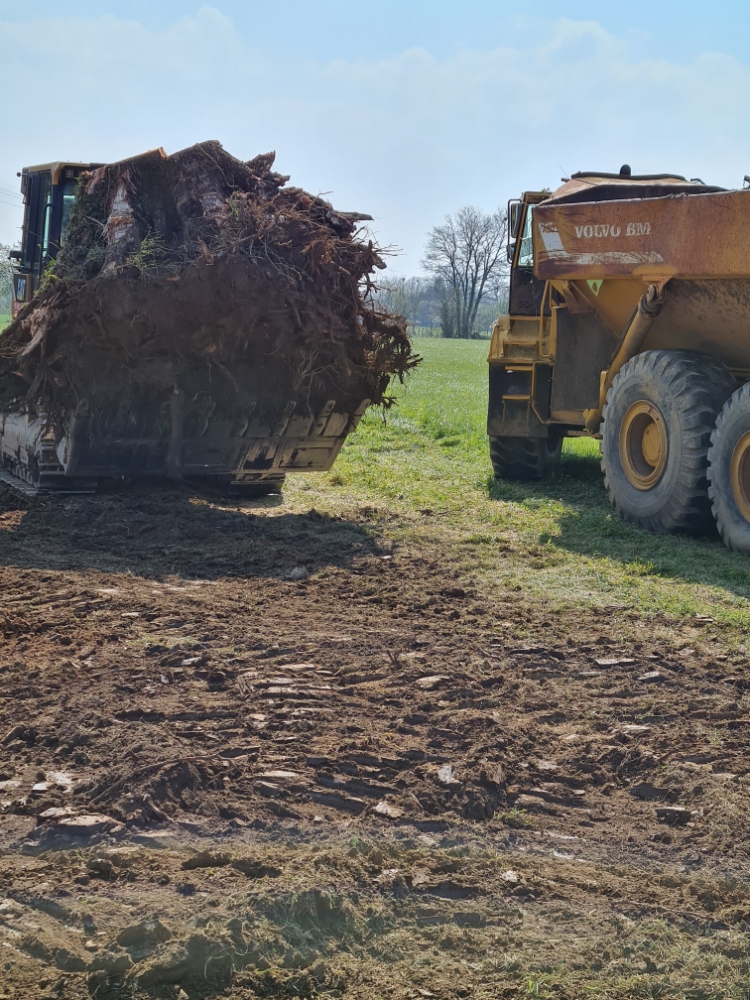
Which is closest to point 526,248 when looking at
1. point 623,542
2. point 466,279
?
point 623,542

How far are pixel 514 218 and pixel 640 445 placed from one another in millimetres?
3258

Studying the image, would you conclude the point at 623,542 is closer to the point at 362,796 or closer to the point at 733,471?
the point at 733,471

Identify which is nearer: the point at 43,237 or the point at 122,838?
the point at 122,838

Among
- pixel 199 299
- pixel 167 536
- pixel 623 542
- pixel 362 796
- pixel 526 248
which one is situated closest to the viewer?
pixel 362 796

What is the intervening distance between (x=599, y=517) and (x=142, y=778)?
6.84m

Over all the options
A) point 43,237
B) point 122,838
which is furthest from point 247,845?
point 43,237

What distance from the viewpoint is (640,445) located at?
10.1 m

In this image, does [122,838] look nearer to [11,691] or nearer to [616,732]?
[11,691]

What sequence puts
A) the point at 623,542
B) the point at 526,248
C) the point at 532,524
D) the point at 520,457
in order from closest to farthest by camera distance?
the point at 623,542 < the point at 532,524 < the point at 526,248 < the point at 520,457

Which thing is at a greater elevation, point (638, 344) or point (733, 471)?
point (638, 344)

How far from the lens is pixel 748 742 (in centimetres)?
472

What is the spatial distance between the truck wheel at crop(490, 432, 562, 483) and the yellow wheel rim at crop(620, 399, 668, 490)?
2114mm

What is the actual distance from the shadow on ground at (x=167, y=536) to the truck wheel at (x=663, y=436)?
7.94 ft

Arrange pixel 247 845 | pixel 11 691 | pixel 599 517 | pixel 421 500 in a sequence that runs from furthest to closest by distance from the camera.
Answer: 1. pixel 421 500
2. pixel 599 517
3. pixel 11 691
4. pixel 247 845
